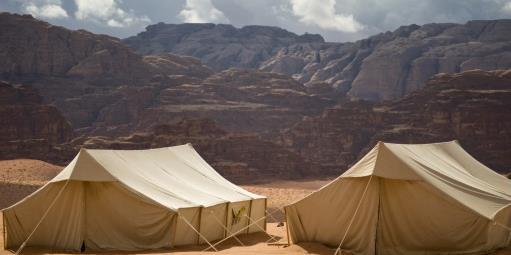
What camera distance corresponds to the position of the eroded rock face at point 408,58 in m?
122

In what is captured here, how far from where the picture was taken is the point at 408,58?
12875 centimetres

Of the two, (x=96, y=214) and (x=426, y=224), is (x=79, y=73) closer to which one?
(x=96, y=214)

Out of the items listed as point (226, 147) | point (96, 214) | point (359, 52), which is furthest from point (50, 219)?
point (359, 52)

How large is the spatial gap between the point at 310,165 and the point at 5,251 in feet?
177

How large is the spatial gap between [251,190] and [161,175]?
31.1m

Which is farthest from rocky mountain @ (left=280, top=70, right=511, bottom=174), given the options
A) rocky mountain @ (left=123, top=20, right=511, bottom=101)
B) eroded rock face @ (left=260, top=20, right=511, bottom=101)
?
eroded rock face @ (left=260, top=20, right=511, bottom=101)

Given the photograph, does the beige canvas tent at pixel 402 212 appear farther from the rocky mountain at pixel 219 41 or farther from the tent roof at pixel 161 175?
the rocky mountain at pixel 219 41

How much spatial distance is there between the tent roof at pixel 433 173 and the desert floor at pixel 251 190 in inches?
50.2

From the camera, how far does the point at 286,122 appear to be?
99.8 meters

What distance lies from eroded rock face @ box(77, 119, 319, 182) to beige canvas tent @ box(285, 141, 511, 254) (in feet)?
149

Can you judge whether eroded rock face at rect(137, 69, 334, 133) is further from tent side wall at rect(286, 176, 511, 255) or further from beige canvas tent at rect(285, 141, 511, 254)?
tent side wall at rect(286, 176, 511, 255)

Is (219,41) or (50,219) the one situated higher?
(219,41)

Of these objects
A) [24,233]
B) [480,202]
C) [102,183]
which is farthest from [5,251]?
[480,202]

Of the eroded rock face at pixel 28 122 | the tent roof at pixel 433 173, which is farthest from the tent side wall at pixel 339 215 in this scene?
the eroded rock face at pixel 28 122
